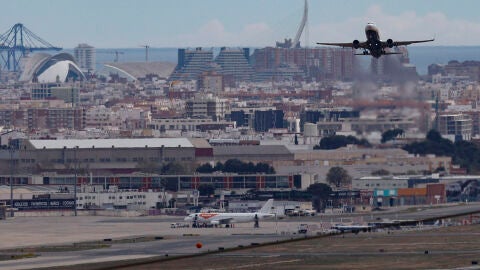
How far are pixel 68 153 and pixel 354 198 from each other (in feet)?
114

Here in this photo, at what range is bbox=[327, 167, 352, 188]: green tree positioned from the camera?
146525mm

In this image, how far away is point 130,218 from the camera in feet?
422

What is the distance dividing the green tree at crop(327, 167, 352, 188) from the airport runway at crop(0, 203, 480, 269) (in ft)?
54.5

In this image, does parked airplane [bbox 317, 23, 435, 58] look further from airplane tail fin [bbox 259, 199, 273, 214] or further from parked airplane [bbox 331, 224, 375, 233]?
airplane tail fin [bbox 259, 199, 273, 214]

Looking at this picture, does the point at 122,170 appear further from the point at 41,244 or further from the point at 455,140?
the point at 41,244

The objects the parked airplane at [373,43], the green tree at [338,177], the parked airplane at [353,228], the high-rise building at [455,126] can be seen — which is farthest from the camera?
the high-rise building at [455,126]

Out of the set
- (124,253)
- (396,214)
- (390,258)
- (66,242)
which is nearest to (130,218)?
(396,214)

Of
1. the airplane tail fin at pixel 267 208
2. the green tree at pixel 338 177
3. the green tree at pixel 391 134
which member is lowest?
the airplane tail fin at pixel 267 208

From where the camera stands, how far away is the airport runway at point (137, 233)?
305 feet

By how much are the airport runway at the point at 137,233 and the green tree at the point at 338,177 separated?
1661cm

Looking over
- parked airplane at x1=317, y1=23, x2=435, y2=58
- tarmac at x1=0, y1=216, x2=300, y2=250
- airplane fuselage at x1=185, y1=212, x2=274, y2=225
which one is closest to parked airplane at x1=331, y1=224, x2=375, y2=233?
tarmac at x1=0, y1=216, x2=300, y2=250

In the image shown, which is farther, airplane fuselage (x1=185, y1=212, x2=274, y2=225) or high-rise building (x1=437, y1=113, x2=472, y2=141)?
high-rise building (x1=437, y1=113, x2=472, y2=141)

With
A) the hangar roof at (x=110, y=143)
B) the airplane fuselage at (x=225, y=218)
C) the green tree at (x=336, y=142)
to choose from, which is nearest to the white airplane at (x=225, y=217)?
the airplane fuselage at (x=225, y=218)

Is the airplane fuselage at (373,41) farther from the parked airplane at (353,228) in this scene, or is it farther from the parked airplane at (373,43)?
the parked airplane at (353,228)
